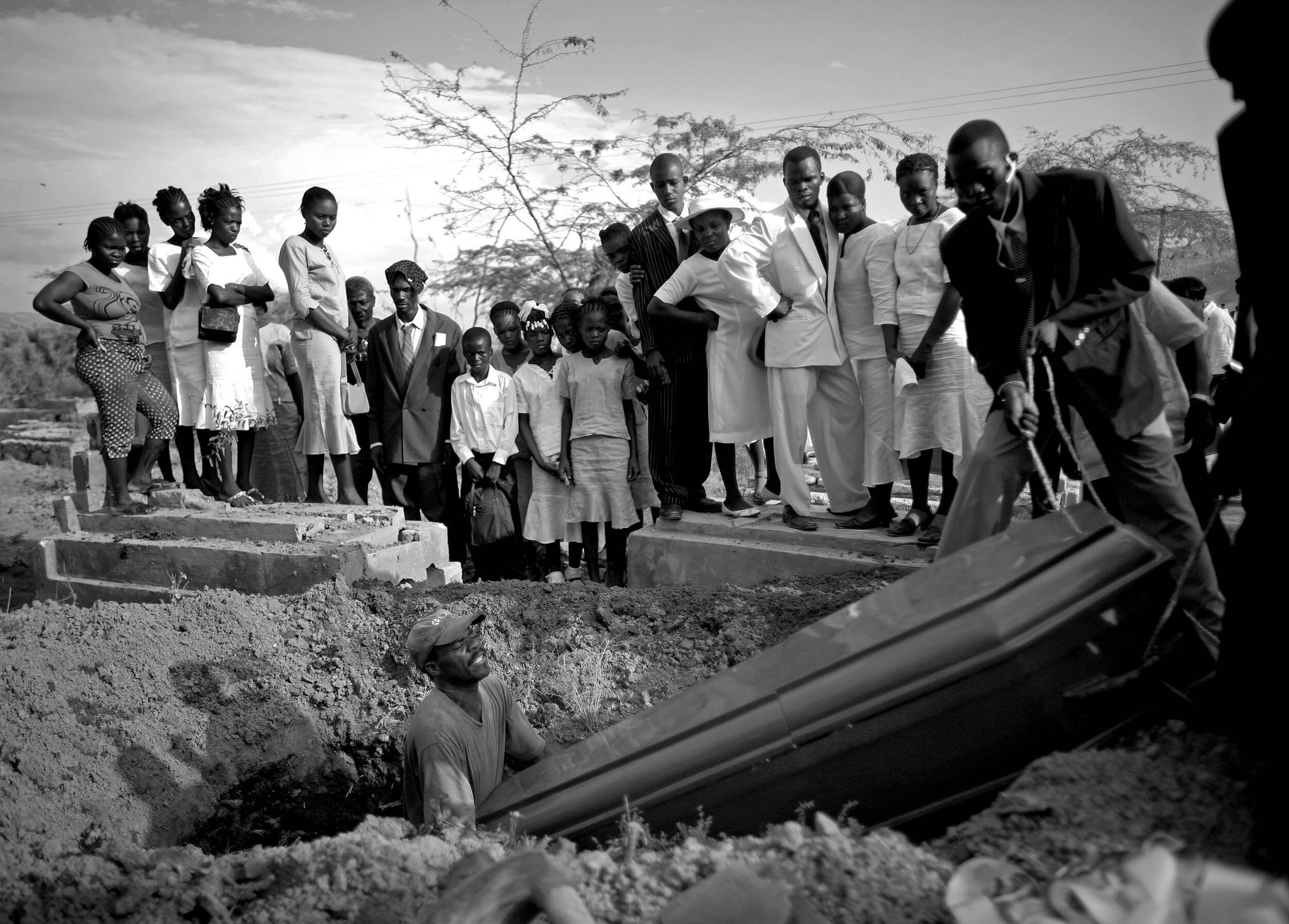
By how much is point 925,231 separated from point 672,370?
1.60 m

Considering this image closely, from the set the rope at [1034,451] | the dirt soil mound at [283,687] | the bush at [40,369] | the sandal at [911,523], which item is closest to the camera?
the rope at [1034,451]

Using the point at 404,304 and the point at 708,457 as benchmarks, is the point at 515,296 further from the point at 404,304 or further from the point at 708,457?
the point at 708,457

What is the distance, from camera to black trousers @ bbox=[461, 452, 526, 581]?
605cm

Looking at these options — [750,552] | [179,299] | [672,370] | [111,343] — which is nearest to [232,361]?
[179,299]

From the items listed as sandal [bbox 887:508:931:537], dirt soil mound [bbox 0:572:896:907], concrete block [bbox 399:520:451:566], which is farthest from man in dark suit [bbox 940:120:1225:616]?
concrete block [bbox 399:520:451:566]

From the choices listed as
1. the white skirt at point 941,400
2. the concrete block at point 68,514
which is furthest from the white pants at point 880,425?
the concrete block at point 68,514

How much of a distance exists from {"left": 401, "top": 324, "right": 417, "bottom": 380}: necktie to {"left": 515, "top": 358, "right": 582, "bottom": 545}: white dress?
856 mm

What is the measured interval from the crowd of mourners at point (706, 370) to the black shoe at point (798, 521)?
1cm

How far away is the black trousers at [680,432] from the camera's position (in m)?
5.45

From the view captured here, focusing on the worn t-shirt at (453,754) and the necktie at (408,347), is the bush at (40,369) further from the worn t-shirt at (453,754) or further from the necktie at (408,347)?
the worn t-shirt at (453,754)

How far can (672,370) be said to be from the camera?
5461 millimetres

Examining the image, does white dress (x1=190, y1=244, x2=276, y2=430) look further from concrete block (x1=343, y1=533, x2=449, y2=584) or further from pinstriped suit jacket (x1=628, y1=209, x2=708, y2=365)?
pinstriped suit jacket (x1=628, y1=209, x2=708, y2=365)

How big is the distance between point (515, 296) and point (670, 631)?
898 centimetres

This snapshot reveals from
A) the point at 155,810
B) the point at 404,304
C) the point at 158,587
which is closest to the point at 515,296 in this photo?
the point at 404,304
